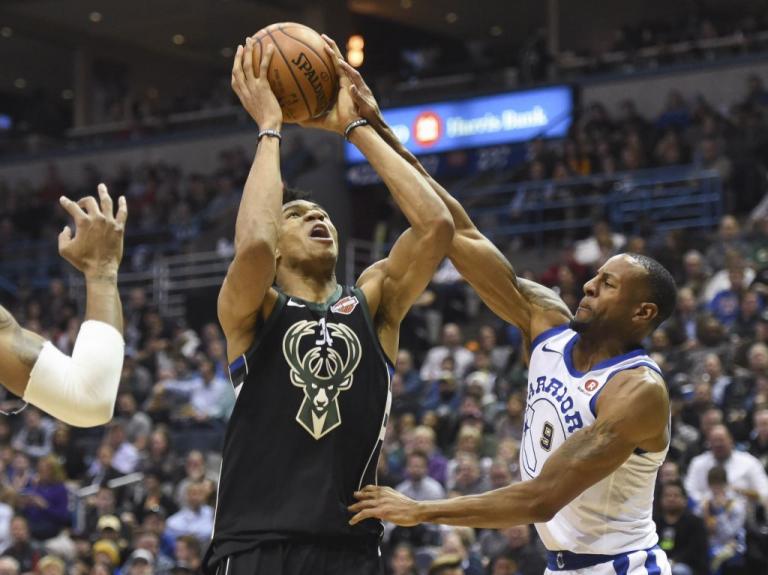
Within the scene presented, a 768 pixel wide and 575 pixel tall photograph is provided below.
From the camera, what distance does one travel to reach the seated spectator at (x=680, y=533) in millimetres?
9211

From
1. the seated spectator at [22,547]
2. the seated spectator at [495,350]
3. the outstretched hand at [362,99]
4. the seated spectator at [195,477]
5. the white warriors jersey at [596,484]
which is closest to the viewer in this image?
the outstretched hand at [362,99]

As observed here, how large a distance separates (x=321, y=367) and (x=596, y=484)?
1.25 metres

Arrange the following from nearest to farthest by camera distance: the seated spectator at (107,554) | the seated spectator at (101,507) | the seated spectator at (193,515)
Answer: the seated spectator at (107,554), the seated spectator at (193,515), the seated spectator at (101,507)

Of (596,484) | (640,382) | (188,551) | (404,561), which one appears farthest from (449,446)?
(640,382)

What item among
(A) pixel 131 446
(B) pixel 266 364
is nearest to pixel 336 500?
(B) pixel 266 364

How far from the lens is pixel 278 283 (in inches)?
196

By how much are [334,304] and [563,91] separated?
15772 millimetres

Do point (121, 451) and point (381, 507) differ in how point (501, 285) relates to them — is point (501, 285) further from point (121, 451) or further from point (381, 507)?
point (121, 451)

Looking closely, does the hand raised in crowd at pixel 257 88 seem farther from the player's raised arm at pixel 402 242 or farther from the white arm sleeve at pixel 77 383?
the white arm sleeve at pixel 77 383

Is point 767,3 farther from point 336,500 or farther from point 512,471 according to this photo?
point 336,500

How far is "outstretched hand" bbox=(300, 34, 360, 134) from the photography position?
16.7ft

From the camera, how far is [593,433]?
4898 millimetres

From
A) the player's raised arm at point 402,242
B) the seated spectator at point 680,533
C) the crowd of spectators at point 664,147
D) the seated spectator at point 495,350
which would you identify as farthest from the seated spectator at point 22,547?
the player's raised arm at point 402,242

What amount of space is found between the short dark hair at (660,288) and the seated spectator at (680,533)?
4205 mm
